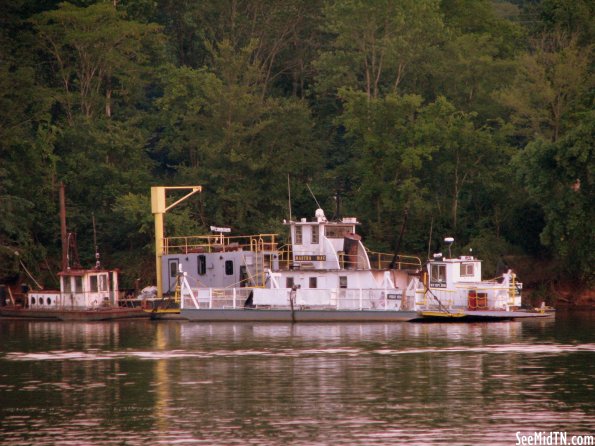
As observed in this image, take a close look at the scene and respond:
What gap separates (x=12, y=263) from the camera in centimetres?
8238

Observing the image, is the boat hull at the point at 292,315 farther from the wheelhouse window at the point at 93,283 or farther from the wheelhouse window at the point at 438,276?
the wheelhouse window at the point at 93,283

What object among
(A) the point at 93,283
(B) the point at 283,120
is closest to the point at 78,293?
(A) the point at 93,283

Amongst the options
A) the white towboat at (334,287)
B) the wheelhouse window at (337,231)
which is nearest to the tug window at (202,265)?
the white towboat at (334,287)

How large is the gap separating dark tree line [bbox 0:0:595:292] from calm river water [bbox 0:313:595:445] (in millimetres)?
20306

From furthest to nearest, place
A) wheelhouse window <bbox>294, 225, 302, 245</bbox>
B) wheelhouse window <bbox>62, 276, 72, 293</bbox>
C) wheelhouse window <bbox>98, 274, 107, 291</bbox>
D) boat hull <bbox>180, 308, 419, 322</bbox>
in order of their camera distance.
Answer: wheelhouse window <bbox>98, 274, 107, 291</bbox>
wheelhouse window <bbox>62, 276, 72, 293</bbox>
wheelhouse window <bbox>294, 225, 302, 245</bbox>
boat hull <bbox>180, 308, 419, 322</bbox>

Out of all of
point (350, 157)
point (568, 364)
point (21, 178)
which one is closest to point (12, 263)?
point (21, 178)

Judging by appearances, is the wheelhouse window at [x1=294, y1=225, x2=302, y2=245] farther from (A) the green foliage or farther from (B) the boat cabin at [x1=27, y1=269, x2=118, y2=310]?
(A) the green foliage

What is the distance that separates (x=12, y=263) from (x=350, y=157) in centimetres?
2508

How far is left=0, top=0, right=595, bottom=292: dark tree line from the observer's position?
84.2 metres

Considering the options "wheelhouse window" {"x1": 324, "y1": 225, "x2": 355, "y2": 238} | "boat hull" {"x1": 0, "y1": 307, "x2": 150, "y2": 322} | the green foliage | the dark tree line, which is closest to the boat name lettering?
"wheelhouse window" {"x1": 324, "y1": 225, "x2": 355, "y2": 238}

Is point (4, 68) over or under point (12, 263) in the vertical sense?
over

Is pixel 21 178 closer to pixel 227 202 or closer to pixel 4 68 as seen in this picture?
pixel 4 68

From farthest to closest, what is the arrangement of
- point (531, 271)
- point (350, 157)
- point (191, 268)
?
1. point (350, 157)
2. point (531, 271)
3. point (191, 268)

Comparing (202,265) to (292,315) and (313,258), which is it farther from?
(292,315)
